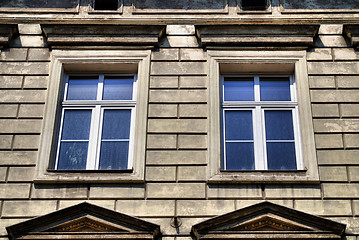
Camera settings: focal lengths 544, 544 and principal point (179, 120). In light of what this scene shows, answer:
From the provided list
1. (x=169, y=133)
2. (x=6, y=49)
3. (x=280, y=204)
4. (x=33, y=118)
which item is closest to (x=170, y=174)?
(x=169, y=133)

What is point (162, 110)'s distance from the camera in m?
9.03

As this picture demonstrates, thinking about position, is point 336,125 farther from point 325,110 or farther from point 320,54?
point 320,54

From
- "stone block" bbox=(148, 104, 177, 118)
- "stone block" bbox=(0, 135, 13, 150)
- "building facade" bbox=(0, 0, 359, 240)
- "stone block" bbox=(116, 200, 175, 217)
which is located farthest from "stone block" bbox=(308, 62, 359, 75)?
"stone block" bbox=(0, 135, 13, 150)

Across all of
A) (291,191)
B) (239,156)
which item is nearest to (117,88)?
(239,156)

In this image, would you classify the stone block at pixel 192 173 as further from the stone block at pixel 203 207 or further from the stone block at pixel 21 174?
the stone block at pixel 21 174

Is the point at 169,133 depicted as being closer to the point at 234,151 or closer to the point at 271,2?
the point at 234,151

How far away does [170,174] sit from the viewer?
27.7 feet

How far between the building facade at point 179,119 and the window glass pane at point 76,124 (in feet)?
0.06

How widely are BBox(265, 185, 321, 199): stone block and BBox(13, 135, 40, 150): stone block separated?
3.73m

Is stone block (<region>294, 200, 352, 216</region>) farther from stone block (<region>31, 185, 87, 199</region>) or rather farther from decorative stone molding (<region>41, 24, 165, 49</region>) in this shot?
decorative stone molding (<region>41, 24, 165, 49</region>)

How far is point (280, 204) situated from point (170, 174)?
173 cm

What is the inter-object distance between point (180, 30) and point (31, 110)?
9.94ft

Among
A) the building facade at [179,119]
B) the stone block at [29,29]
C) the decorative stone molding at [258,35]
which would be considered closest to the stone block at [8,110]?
the building facade at [179,119]

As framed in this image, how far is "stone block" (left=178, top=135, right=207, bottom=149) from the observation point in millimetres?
8680
